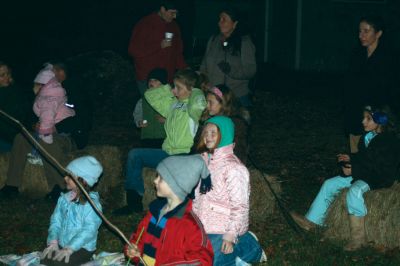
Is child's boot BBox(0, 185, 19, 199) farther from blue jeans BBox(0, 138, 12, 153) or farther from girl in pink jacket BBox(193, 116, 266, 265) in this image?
girl in pink jacket BBox(193, 116, 266, 265)

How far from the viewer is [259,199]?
8.74m

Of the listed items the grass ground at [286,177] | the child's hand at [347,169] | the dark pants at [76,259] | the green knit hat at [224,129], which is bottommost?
the grass ground at [286,177]

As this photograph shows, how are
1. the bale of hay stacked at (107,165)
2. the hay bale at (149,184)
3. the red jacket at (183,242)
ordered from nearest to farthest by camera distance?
1. the red jacket at (183,242)
2. the hay bale at (149,184)
3. the bale of hay stacked at (107,165)

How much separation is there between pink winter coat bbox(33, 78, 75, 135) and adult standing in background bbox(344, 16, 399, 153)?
11.4 feet

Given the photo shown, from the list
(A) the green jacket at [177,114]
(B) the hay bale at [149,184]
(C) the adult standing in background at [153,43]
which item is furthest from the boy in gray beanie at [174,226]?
(C) the adult standing in background at [153,43]

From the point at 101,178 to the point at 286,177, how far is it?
8.66 ft

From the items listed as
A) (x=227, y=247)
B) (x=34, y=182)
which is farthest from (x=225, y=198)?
(x=34, y=182)

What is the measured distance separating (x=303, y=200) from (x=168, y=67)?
2.44 metres

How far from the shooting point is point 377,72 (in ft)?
27.2

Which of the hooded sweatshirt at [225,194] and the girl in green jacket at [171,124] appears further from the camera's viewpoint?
the girl in green jacket at [171,124]

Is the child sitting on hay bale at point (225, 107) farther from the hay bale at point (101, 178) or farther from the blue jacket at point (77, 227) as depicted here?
the hay bale at point (101, 178)

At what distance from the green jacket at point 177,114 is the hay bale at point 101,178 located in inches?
63.5

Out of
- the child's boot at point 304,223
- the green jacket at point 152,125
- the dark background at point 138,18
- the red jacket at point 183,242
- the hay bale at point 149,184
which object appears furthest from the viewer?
the dark background at point 138,18

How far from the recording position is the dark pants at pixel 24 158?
9469 millimetres
